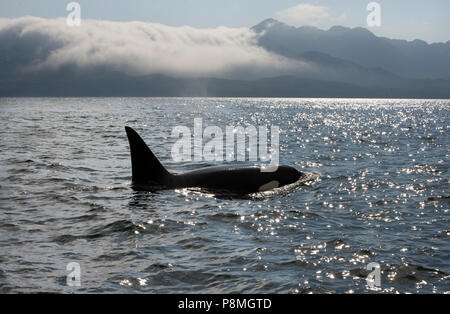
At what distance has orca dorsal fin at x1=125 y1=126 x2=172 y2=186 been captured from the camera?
16.7m

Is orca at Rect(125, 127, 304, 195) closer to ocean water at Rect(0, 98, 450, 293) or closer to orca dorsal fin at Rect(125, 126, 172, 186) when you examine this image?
orca dorsal fin at Rect(125, 126, 172, 186)

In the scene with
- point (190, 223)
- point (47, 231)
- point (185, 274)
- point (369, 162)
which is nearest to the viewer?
point (185, 274)

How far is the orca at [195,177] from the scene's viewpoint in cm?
1673

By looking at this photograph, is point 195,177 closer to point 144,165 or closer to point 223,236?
point 144,165

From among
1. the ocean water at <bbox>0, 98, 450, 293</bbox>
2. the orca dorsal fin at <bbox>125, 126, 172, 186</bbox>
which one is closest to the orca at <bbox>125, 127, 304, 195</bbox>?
the orca dorsal fin at <bbox>125, 126, 172, 186</bbox>

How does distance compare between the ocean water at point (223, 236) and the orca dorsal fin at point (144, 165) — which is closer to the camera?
the ocean water at point (223, 236)

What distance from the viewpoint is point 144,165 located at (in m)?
17.0

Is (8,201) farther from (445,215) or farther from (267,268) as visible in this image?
(445,215)

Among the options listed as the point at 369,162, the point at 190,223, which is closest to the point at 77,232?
the point at 190,223

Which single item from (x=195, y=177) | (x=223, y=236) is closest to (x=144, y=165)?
(x=195, y=177)

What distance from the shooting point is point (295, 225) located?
13.2 metres

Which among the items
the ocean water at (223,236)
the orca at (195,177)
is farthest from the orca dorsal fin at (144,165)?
the ocean water at (223,236)

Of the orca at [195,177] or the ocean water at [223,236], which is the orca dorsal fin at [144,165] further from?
the ocean water at [223,236]
